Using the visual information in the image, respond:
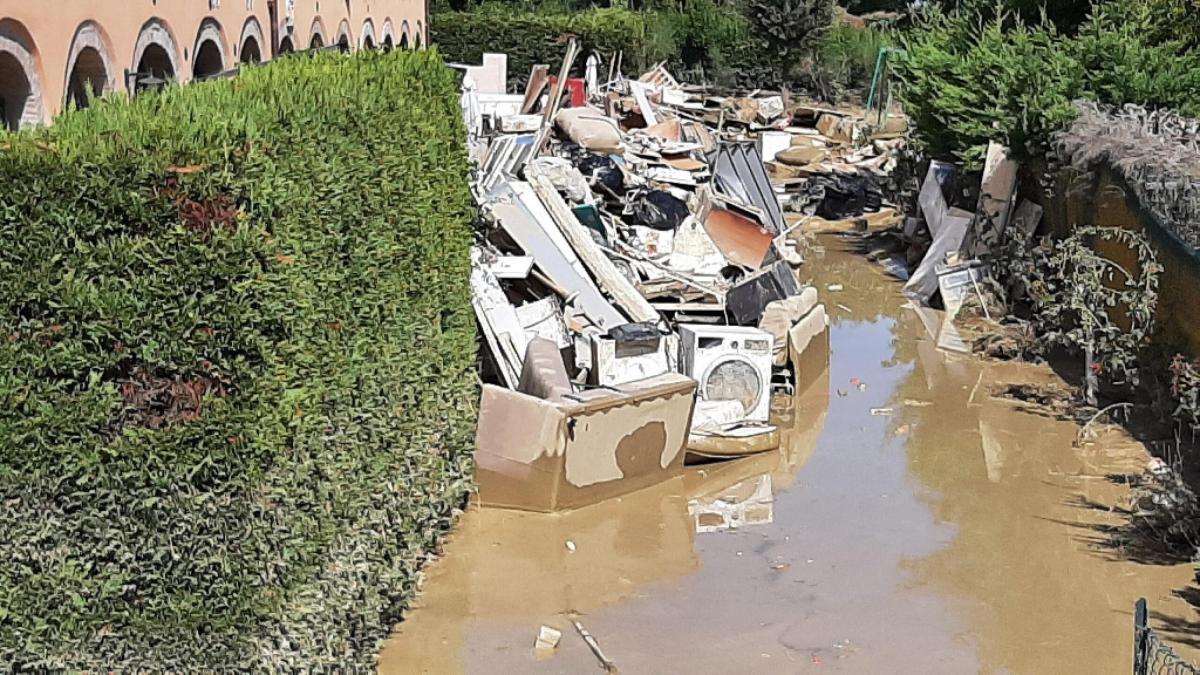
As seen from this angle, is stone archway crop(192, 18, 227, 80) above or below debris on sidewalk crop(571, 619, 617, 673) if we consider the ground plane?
above

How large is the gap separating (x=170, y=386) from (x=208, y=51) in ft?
34.0

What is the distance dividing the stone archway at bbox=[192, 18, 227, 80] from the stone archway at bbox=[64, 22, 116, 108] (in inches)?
94.2

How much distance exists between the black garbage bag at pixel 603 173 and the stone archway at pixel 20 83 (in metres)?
6.05

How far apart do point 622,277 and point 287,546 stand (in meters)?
6.68

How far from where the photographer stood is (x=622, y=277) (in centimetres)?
1119

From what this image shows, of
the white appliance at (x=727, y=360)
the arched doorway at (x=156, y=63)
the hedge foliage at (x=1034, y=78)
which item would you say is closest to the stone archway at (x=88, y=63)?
the arched doorway at (x=156, y=63)

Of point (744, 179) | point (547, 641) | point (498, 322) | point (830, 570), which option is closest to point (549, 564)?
point (547, 641)

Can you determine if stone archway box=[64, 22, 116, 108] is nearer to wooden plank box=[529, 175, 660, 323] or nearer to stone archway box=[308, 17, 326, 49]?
wooden plank box=[529, 175, 660, 323]

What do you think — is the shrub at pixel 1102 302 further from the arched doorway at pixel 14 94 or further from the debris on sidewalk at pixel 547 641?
the arched doorway at pixel 14 94

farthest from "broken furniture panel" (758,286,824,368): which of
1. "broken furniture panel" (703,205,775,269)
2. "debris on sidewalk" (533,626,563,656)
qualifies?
"debris on sidewalk" (533,626,563,656)

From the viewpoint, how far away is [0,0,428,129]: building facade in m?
9.23

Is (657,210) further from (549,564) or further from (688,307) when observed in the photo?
(549,564)

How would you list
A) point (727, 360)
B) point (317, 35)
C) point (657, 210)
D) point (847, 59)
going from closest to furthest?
1. point (727, 360)
2. point (657, 210)
3. point (317, 35)
4. point (847, 59)

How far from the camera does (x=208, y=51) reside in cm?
1384
